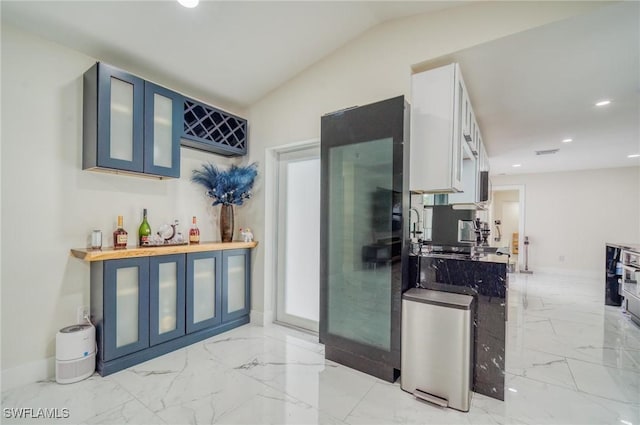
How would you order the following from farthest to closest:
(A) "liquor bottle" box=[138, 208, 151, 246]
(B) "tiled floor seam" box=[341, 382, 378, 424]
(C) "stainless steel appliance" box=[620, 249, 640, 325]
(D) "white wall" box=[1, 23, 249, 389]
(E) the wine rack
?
(C) "stainless steel appliance" box=[620, 249, 640, 325], (E) the wine rack, (A) "liquor bottle" box=[138, 208, 151, 246], (D) "white wall" box=[1, 23, 249, 389], (B) "tiled floor seam" box=[341, 382, 378, 424]

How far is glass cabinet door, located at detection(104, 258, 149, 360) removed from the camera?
224 cm

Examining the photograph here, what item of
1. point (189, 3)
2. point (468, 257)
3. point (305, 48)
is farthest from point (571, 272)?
point (189, 3)

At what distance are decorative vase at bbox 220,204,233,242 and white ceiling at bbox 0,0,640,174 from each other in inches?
50.4

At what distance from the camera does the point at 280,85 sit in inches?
130

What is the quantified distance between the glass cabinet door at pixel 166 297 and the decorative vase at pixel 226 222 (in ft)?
2.06

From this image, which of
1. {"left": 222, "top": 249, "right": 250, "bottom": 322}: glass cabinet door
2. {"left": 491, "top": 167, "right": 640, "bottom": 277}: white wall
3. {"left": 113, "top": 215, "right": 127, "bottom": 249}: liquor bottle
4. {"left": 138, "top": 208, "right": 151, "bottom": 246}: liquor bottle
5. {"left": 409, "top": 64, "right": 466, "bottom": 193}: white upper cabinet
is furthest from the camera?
{"left": 491, "top": 167, "right": 640, "bottom": 277}: white wall

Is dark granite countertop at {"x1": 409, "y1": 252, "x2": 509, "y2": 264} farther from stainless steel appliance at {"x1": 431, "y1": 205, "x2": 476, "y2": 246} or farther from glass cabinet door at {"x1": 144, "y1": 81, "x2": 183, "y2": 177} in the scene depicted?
glass cabinet door at {"x1": 144, "y1": 81, "x2": 183, "y2": 177}

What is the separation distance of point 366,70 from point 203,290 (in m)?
2.68

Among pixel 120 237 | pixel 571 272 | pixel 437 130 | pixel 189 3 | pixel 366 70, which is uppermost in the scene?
pixel 189 3

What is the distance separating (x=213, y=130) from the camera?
314 cm

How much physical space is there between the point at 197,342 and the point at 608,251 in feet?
19.4

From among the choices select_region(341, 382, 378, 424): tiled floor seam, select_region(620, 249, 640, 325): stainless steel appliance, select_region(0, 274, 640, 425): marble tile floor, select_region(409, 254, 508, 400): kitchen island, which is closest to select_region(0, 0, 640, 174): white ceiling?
select_region(409, 254, 508, 400): kitchen island

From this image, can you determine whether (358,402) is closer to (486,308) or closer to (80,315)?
(486,308)

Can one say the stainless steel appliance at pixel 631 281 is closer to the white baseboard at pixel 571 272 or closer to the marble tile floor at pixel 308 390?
the marble tile floor at pixel 308 390
